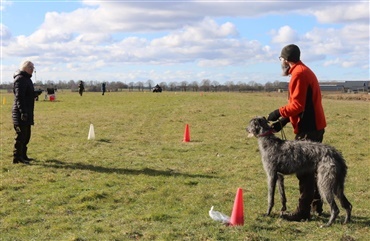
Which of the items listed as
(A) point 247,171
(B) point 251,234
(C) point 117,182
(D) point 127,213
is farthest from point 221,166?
(B) point 251,234

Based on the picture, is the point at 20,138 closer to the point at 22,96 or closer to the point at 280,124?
the point at 22,96

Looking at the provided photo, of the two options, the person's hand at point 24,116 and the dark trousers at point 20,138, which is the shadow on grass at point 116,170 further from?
the person's hand at point 24,116

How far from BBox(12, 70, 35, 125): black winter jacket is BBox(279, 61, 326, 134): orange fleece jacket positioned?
8.07 m

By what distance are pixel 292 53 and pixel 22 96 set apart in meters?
8.26

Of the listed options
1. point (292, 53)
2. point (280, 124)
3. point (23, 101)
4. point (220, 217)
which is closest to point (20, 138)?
point (23, 101)

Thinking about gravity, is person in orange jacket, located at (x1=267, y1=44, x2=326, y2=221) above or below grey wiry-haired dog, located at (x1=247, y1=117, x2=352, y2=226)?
above

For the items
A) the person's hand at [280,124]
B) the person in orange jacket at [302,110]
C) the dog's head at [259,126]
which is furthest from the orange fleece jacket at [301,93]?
the dog's head at [259,126]

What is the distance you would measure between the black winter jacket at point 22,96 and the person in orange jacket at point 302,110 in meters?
7.83

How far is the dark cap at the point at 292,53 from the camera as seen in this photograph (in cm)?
725

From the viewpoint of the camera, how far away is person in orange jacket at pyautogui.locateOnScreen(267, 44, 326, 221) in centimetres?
704

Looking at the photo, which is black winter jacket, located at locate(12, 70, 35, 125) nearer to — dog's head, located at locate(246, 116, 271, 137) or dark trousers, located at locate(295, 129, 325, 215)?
dog's head, located at locate(246, 116, 271, 137)

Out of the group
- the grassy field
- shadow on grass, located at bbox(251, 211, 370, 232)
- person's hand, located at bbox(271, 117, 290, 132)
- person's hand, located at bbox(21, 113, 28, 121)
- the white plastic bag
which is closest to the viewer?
the grassy field

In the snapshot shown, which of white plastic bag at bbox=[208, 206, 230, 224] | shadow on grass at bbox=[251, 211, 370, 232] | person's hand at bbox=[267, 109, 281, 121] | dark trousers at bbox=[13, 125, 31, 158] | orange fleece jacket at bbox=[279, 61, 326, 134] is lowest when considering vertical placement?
shadow on grass at bbox=[251, 211, 370, 232]

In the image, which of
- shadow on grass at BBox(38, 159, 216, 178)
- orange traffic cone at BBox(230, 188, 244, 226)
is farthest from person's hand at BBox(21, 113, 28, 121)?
orange traffic cone at BBox(230, 188, 244, 226)
